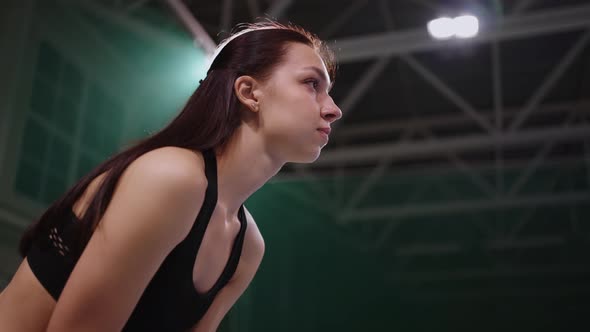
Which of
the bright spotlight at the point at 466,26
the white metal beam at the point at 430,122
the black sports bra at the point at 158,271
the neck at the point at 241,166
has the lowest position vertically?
the black sports bra at the point at 158,271

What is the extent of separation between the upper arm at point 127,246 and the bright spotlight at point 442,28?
3005 mm

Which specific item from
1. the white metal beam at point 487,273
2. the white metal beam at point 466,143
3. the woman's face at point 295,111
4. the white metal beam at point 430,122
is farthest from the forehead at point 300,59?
the white metal beam at point 430,122

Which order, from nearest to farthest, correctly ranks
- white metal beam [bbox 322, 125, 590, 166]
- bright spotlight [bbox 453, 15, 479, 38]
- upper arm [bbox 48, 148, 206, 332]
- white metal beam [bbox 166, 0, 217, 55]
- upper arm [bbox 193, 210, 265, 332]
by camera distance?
upper arm [bbox 48, 148, 206, 332] < upper arm [bbox 193, 210, 265, 332] < white metal beam [bbox 166, 0, 217, 55] < bright spotlight [bbox 453, 15, 479, 38] < white metal beam [bbox 322, 125, 590, 166]

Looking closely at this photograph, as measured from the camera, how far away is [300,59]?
1153mm

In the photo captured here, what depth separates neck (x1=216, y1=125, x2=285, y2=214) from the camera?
42.1 inches

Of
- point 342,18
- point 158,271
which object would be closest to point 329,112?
point 158,271

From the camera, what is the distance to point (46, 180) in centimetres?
199

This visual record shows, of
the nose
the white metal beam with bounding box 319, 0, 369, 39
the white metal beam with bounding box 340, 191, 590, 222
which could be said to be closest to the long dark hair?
the nose

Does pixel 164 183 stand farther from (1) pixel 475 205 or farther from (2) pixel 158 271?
(1) pixel 475 205

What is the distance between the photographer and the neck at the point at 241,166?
1.07 meters

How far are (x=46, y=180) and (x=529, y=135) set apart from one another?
403 cm

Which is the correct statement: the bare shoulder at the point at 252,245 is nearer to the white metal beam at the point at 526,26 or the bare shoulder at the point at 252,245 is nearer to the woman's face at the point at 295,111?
the woman's face at the point at 295,111

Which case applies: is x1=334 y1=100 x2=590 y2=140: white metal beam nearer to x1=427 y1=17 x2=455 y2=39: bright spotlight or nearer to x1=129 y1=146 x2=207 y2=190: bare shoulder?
x1=427 y1=17 x2=455 y2=39: bright spotlight

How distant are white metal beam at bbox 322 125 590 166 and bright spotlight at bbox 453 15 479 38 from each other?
1.56m
